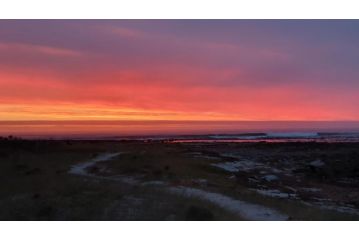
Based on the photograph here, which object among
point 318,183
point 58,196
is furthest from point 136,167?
point 318,183

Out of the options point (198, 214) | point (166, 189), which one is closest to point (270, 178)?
point (166, 189)

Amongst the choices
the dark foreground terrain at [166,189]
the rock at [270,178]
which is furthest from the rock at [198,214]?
the rock at [270,178]

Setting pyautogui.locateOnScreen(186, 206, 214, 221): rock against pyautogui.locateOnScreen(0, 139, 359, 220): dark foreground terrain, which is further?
pyautogui.locateOnScreen(0, 139, 359, 220): dark foreground terrain

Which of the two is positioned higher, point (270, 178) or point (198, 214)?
point (198, 214)

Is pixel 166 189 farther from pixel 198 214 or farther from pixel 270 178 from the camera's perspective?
pixel 270 178

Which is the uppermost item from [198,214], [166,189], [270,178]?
[166,189]

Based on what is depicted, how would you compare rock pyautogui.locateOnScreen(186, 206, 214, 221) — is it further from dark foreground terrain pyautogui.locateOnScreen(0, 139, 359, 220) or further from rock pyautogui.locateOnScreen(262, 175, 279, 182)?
rock pyautogui.locateOnScreen(262, 175, 279, 182)

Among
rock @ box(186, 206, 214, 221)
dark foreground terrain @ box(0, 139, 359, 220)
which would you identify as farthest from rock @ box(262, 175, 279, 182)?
rock @ box(186, 206, 214, 221)

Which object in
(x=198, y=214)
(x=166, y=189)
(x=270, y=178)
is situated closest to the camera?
(x=198, y=214)

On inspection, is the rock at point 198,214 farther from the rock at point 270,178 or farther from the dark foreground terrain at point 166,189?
the rock at point 270,178
